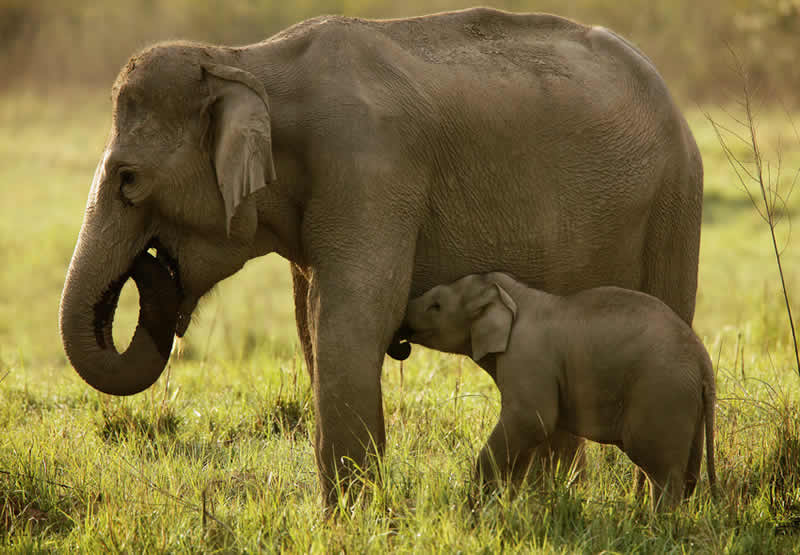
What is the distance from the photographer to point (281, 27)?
80.3ft

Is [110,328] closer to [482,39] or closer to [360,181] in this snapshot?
[360,181]

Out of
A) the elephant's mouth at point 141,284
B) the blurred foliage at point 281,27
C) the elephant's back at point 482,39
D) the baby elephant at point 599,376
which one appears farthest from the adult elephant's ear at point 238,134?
the blurred foliage at point 281,27

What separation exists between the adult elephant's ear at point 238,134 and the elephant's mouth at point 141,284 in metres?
0.37

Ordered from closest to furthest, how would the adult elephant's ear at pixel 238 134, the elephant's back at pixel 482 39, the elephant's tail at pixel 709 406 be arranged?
the adult elephant's ear at pixel 238 134, the elephant's tail at pixel 709 406, the elephant's back at pixel 482 39

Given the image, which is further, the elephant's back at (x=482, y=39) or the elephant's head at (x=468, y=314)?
the elephant's back at (x=482, y=39)

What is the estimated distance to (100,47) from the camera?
23.2 meters

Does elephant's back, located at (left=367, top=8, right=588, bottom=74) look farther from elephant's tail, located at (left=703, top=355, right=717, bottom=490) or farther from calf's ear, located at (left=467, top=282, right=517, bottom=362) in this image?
elephant's tail, located at (left=703, top=355, right=717, bottom=490)

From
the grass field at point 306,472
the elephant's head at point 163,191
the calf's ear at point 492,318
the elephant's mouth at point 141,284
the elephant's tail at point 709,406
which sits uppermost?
the elephant's head at point 163,191

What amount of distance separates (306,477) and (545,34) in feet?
7.23

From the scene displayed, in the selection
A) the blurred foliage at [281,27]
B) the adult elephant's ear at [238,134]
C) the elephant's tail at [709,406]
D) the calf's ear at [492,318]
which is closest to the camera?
the adult elephant's ear at [238,134]

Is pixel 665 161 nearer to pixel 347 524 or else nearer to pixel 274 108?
pixel 274 108

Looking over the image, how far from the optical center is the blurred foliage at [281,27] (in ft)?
68.7

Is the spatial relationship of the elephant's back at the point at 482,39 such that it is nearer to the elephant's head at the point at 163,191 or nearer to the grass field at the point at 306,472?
the elephant's head at the point at 163,191

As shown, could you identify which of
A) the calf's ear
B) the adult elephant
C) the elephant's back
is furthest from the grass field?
the elephant's back
